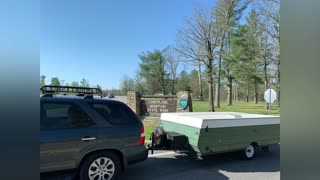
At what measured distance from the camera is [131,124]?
5023 millimetres

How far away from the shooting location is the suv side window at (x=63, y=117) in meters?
4.28

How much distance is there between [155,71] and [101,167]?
47.7 m

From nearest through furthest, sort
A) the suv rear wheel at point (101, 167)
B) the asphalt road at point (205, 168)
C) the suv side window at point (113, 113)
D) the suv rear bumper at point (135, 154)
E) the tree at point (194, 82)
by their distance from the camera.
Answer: the suv rear wheel at point (101, 167), the suv side window at point (113, 113), the suv rear bumper at point (135, 154), the asphalt road at point (205, 168), the tree at point (194, 82)

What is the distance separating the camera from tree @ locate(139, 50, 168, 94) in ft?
171

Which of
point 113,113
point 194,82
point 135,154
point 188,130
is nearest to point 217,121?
point 188,130

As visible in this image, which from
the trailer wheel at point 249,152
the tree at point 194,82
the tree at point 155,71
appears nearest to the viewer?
the trailer wheel at point 249,152

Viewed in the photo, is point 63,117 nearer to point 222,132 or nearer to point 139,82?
point 222,132

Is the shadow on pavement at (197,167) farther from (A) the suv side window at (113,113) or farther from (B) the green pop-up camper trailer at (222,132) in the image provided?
(A) the suv side window at (113,113)

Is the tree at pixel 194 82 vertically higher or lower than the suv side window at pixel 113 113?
higher

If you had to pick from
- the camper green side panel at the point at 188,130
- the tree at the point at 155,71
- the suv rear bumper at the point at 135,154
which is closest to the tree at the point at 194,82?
the tree at the point at 155,71

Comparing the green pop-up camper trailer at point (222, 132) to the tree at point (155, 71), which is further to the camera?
the tree at point (155, 71)
